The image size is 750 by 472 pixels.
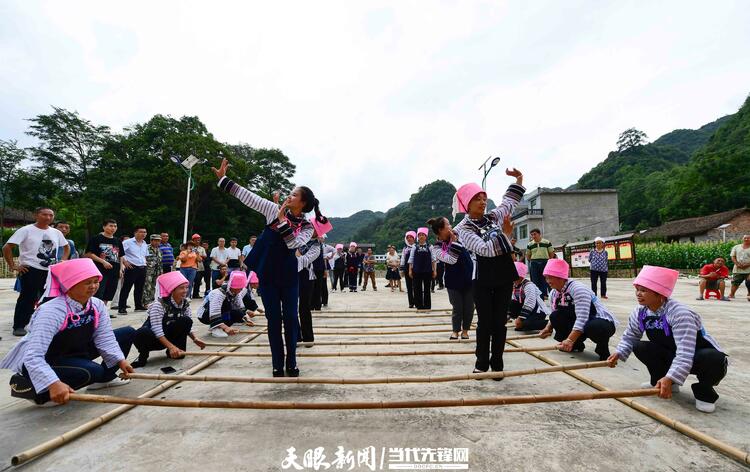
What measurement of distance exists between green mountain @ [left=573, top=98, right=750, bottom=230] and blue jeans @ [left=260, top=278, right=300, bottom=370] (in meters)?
50.1

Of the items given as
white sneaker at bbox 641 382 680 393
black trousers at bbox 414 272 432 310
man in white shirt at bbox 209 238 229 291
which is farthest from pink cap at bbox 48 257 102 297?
man in white shirt at bbox 209 238 229 291

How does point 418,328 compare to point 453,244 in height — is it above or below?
below

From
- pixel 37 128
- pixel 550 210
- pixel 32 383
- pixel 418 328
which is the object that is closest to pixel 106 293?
pixel 32 383

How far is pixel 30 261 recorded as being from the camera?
491cm

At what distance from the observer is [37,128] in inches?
1061

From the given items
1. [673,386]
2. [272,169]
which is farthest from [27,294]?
[272,169]

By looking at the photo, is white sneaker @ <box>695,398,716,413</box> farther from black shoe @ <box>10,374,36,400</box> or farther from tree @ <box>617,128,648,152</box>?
tree @ <box>617,128,648,152</box>

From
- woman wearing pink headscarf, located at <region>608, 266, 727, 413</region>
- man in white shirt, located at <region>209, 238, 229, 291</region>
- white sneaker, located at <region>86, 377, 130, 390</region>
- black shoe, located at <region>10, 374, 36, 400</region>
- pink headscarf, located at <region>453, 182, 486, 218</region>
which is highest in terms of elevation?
pink headscarf, located at <region>453, 182, 486, 218</region>

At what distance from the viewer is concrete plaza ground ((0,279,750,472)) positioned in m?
1.80

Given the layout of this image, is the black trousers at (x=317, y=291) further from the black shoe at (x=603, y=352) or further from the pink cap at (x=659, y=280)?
the pink cap at (x=659, y=280)

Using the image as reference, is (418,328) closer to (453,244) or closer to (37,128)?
(453,244)

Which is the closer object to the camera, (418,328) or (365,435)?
(365,435)

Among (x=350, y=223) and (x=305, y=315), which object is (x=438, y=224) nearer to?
(x=305, y=315)

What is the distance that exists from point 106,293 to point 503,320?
686 cm
